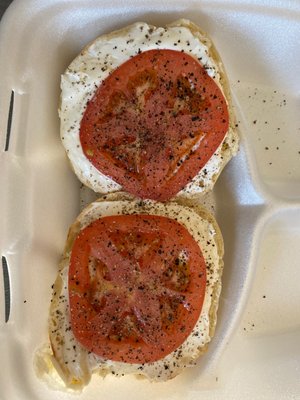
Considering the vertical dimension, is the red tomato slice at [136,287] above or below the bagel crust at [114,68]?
below

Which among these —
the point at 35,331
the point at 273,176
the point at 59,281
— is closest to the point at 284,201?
the point at 273,176

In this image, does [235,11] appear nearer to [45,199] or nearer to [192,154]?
[192,154]

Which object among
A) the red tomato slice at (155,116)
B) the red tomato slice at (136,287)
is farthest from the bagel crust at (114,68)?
the red tomato slice at (136,287)

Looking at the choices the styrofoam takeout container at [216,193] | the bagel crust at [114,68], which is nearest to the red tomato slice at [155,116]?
the bagel crust at [114,68]

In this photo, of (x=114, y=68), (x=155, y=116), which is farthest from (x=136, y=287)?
(x=114, y=68)

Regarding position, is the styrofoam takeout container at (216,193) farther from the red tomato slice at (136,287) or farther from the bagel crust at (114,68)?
the red tomato slice at (136,287)

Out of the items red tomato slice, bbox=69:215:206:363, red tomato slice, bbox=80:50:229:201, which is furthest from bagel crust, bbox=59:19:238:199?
red tomato slice, bbox=69:215:206:363

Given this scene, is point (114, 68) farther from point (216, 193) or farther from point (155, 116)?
point (216, 193)
